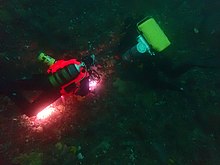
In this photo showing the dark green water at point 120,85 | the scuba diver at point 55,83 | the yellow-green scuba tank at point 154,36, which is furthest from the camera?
the yellow-green scuba tank at point 154,36

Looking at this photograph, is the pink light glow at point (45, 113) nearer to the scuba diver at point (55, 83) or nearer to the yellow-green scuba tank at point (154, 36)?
the scuba diver at point (55, 83)

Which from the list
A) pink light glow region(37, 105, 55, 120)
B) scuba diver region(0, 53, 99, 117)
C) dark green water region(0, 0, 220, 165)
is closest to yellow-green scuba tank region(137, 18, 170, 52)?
dark green water region(0, 0, 220, 165)

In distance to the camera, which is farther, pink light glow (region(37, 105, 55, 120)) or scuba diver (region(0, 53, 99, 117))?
pink light glow (region(37, 105, 55, 120))

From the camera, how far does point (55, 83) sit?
25.2 feet

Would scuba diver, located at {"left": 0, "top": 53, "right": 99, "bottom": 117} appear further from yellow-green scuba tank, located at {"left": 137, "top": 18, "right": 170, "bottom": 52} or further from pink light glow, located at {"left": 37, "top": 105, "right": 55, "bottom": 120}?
yellow-green scuba tank, located at {"left": 137, "top": 18, "right": 170, "bottom": 52}

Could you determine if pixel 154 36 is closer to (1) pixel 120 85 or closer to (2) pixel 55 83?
(1) pixel 120 85

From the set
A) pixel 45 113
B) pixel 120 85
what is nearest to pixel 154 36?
pixel 120 85

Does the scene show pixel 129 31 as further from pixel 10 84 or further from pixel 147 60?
pixel 10 84

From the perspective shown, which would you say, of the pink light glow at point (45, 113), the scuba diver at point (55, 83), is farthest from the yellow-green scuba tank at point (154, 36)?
the pink light glow at point (45, 113)

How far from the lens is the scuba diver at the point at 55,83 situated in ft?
25.0

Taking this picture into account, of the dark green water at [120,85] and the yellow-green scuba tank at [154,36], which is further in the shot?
the yellow-green scuba tank at [154,36]

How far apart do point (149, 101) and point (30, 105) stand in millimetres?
4389

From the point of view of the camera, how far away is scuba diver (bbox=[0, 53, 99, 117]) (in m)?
7.61

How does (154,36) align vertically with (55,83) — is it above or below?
below
